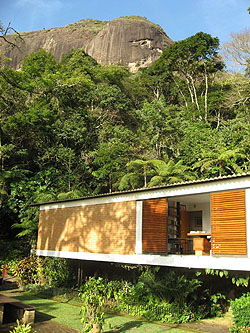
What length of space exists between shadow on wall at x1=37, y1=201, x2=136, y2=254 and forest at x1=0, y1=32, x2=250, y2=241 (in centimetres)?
378

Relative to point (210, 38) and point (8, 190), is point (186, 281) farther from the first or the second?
point (210, 38)

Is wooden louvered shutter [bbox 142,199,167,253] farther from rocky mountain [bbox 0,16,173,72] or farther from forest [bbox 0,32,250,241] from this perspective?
rocky mountain [bbox 0,16,173,72]

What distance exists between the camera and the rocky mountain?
5988 centimetres

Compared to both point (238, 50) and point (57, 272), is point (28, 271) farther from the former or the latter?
point (238, 50)

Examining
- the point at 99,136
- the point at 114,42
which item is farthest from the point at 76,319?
the point at 114,42

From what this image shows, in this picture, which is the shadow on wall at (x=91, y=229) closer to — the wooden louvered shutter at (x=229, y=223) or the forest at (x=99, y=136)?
the wooden louvered shutter at (x=229, y=223)

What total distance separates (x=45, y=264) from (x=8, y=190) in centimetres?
704

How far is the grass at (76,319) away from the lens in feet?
29.0

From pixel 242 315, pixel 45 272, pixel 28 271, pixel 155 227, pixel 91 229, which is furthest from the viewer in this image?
pixel 28 271

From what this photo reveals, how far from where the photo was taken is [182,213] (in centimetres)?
1328

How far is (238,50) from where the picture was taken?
826 inches

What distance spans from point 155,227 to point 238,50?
51.1ft

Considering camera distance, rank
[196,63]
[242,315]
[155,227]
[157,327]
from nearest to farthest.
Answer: [242,315] < [157,327] < [155,227] < [196,63]

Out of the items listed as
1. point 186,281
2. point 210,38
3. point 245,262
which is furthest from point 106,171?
point 210,38
